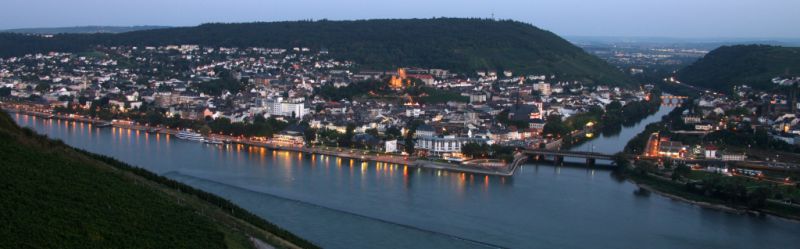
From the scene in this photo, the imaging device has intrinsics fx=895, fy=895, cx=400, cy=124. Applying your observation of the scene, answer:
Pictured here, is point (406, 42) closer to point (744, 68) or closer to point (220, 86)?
point (220, 86)

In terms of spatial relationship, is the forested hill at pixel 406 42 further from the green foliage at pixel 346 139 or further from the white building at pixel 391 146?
the white building at pixel 391 146

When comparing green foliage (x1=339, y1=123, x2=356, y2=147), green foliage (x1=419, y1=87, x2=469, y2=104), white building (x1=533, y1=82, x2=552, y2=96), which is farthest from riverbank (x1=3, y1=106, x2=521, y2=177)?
white building (x1=533, y1=82, x2=552, y2=96)

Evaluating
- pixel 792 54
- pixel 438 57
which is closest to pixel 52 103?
pixel 438 57

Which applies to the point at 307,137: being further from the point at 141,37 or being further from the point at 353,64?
the point at 141,37

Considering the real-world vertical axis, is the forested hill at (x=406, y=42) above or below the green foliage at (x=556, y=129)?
above

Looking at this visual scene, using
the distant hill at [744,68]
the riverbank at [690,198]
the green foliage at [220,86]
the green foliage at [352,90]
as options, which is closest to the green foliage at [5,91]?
the green foliage at [220,86]

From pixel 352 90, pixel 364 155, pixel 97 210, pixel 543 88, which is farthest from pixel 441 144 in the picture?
pixel 543 88
